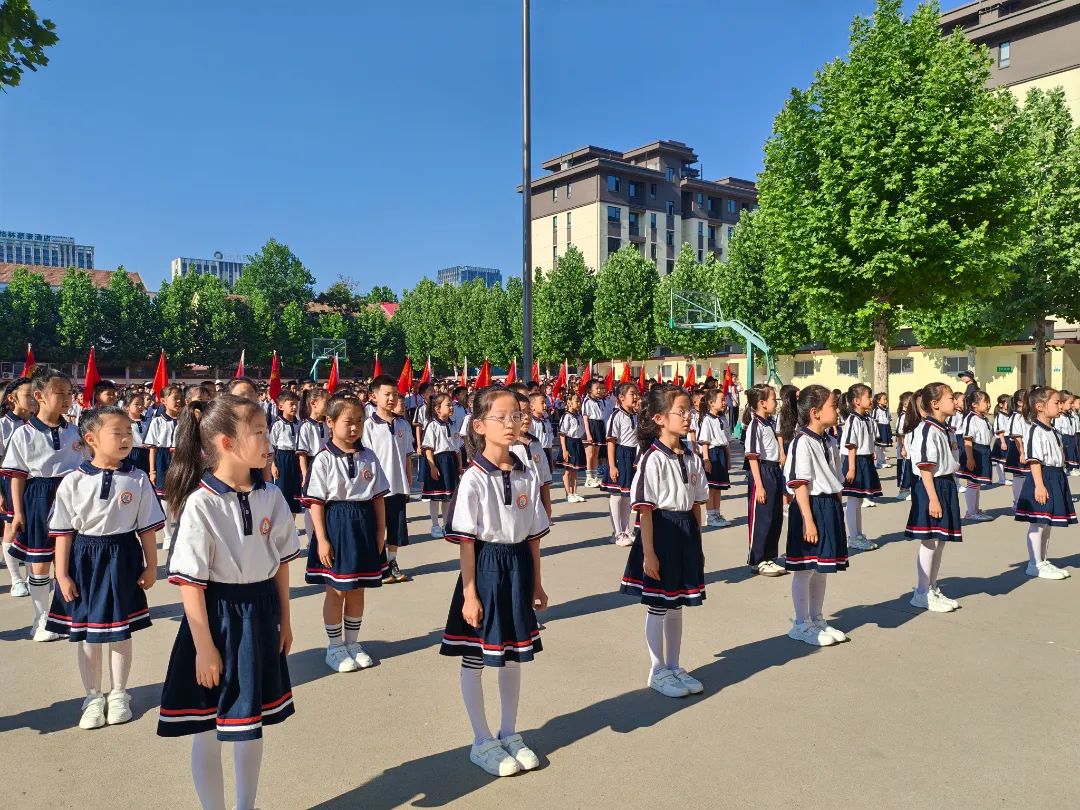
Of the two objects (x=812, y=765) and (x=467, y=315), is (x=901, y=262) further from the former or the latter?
(x=467, y=315)

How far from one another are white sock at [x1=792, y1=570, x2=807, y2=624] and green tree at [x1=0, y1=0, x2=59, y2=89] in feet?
23.4

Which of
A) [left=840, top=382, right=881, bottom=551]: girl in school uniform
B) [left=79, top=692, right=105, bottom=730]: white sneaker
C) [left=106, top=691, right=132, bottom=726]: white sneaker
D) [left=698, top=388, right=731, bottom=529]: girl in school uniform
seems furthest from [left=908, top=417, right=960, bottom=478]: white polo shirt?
[left=79, top=692, right=105, bottom=730]: white sneaker

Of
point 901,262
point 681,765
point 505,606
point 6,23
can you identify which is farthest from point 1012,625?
point 901,262

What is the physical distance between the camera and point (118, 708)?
4.40 meters

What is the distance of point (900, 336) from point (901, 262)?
18.9m

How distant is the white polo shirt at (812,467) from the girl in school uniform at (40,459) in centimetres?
576

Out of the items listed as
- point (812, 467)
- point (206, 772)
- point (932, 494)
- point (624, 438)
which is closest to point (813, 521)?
point (812, 467)

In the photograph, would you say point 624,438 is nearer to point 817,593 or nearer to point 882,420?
point 817,593

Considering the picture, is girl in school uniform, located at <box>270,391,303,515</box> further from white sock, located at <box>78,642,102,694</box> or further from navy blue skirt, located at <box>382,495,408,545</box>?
white sock, located at <box>78,642,102,694</box>

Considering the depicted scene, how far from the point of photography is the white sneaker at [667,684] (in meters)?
4.71

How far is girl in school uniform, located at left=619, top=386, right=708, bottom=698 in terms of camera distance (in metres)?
4.76

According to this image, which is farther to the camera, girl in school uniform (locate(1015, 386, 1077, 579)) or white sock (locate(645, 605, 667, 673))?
girl in school uniform (locate(1015, 386, 1077, 579))

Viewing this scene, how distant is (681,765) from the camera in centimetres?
387

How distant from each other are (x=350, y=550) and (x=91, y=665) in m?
1.63
